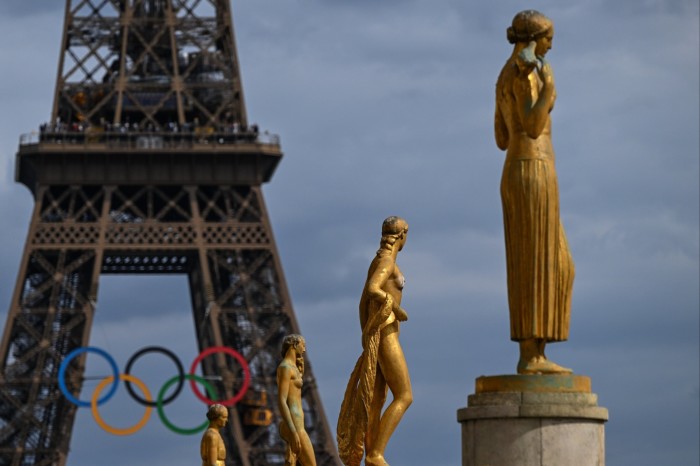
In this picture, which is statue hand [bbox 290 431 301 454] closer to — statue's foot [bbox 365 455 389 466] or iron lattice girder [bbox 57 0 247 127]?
statue's foot [bbox 365 455 389 466]

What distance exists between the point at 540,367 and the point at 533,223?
1.18 m

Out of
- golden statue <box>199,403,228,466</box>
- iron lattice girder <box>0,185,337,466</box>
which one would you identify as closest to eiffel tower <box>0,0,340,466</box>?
iron lattice girder <box>0,185,337,466</box>

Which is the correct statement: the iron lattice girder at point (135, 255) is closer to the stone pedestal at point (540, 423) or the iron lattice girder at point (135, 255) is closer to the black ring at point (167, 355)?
the black ring at point (167, 355)

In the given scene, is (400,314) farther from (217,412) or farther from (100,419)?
(100,419)

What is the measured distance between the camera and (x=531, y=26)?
666 inches

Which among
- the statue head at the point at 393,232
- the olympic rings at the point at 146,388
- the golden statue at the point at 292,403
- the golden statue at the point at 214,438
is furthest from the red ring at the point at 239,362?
the statue head at the point at 393,232

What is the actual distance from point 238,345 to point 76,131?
10.7 meters

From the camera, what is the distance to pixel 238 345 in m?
79.5

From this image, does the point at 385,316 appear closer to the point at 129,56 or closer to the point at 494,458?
the point at 494,458

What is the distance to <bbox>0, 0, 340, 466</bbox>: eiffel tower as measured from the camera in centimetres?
7875

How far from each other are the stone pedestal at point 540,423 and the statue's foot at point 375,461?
1.25 metres

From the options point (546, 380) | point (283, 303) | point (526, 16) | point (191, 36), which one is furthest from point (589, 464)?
point (191, 36)

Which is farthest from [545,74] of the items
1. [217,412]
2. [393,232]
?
[217,412]

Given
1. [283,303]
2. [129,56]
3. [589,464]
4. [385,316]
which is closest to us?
[589,464]
